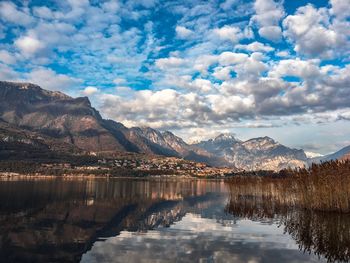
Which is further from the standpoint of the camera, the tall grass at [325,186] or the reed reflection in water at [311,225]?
the tall grass at [325,186]

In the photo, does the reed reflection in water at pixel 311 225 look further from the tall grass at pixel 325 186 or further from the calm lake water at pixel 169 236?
the tall grass at pixel 325 186

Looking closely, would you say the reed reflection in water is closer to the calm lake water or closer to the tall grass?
the calm lake water

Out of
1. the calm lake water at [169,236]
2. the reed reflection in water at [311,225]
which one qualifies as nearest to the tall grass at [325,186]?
the reed reflection in water at [311,225]

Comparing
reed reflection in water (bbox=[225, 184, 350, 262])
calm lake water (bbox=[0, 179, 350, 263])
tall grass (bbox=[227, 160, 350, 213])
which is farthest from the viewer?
tall grass (bbox=[227, 160, 350, 213])

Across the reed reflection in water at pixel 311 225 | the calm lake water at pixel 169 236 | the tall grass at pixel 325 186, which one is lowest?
the calm lake water at pixel 169 236

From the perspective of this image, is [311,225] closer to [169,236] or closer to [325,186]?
[325,186]

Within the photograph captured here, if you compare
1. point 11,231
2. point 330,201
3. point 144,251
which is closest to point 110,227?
point 11,231

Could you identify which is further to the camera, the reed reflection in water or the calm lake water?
the reed reflection in water

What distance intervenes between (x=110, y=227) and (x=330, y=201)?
34338 mm

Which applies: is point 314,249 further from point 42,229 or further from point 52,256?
point 42,229

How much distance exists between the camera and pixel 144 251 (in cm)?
3388

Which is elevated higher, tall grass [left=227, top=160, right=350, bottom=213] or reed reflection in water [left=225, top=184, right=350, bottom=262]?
tall grass [left=227, top=160, right=350, bottom=213]

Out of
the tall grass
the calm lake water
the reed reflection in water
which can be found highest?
the tall grass

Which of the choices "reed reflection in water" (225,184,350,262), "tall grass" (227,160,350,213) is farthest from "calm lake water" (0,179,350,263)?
"tall grass" (227,160,350,213)
